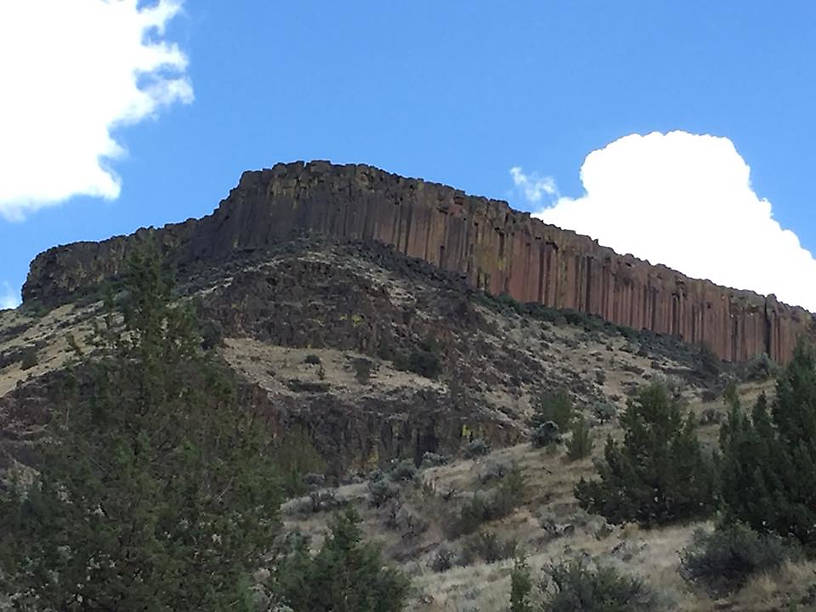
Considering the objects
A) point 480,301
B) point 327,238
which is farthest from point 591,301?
point 327,238

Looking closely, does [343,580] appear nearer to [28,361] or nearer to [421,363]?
[421,363]

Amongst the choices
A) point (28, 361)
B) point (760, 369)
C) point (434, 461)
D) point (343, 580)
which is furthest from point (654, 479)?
point (28, 361)

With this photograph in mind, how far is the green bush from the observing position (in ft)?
35.7

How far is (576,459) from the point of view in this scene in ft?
81.3

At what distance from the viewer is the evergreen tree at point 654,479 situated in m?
17.0

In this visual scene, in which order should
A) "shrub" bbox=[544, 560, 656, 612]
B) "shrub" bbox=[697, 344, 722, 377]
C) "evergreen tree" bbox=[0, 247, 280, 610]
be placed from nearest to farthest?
1. "evergreen tree" bbox=[0, 247, 280, 610]
2. "shrub" bbox=[544, 560, 656, 612]
3. "shrub" bbox=[697, 344, 722, 377]

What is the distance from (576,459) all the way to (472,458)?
263 inches

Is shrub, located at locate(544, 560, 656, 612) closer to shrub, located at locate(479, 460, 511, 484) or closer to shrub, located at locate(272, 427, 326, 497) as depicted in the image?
shrub, located at locate(479, 460, 511, 484)

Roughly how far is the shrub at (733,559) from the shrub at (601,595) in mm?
713

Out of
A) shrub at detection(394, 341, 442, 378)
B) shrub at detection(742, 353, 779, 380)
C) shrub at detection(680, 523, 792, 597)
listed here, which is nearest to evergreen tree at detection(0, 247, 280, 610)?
shrub at detection(680, 523, 792, 597)

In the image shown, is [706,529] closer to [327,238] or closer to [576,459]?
[576,459]

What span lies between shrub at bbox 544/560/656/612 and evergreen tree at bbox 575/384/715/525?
6425 mm

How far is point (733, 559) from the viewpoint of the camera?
34.9 ft

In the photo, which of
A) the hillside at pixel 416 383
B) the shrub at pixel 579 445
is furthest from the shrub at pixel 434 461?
the shrub at pixel 579 445
